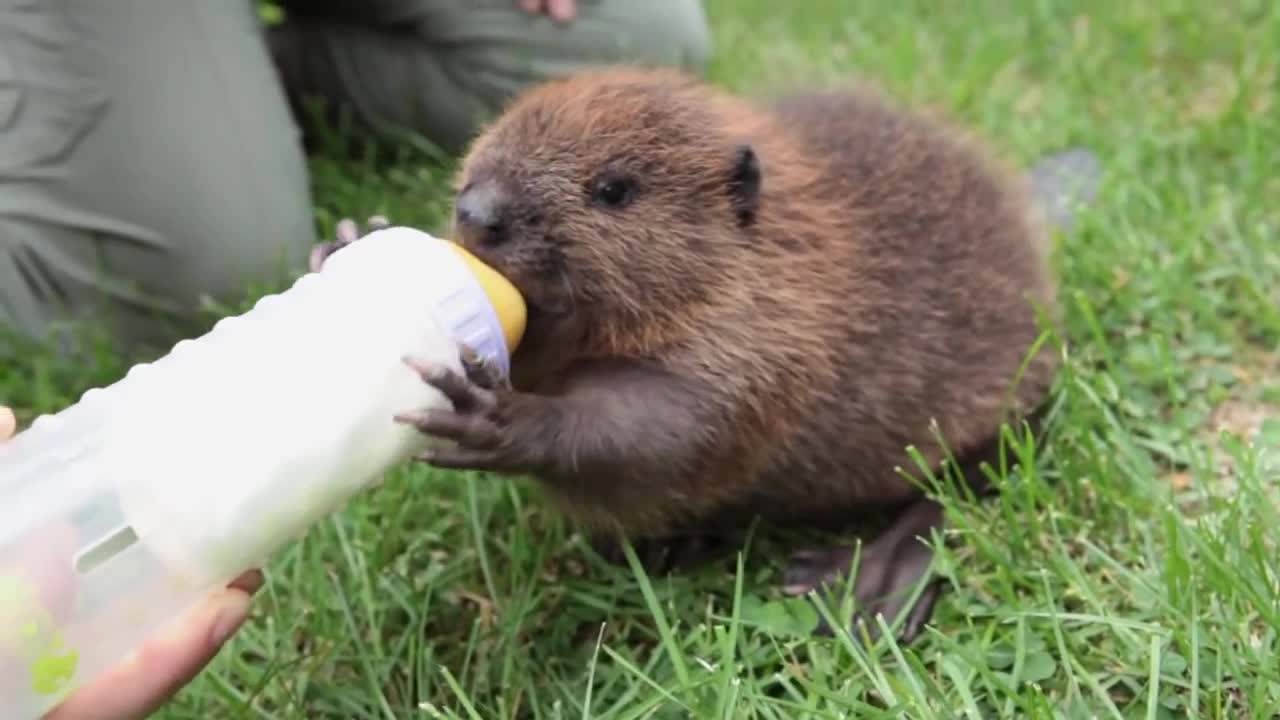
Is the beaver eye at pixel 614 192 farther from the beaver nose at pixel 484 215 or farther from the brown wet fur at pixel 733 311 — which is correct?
the beaver nose at pixel 484 215

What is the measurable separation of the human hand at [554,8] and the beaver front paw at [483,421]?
2139 millimetres

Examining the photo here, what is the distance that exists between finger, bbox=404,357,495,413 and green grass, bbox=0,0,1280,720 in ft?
1.37

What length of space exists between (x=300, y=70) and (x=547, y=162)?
2292 millimetres

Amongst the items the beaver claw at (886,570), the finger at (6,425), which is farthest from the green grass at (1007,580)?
the finger at (6,425)

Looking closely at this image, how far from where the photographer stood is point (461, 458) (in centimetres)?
175

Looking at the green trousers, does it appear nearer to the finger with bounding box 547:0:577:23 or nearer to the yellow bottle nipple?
the finger with bounding box 547:0:577:23

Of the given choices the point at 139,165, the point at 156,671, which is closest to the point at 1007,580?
the point at 156,671

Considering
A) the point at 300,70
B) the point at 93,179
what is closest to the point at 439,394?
the point at 93,179

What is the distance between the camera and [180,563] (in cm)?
150

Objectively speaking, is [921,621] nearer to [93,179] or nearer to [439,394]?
[439,394]

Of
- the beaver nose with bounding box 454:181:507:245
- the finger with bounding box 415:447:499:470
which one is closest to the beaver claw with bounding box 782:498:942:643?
the finger with bounding box 415:447:499:470

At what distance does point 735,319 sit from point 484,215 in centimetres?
A: 44

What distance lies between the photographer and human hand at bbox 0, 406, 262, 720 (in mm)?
1507

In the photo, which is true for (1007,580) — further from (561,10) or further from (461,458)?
(561,10)
